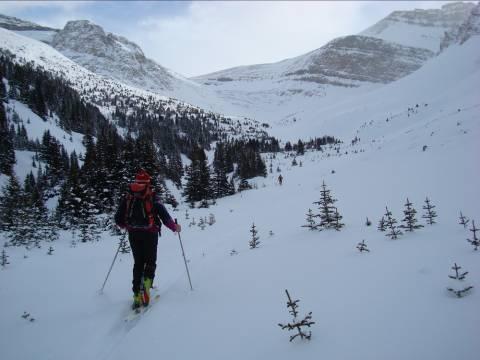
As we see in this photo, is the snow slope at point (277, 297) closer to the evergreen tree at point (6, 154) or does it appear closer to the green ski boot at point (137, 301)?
the green ski boot at point (137, 301)

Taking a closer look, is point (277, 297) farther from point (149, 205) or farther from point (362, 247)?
point (149, 205)

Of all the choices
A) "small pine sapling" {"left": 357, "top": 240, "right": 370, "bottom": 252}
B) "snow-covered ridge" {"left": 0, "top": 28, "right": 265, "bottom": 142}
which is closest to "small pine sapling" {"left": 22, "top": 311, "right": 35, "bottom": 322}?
"small pine sapling" {"left": 357, "top": 240, "right": 370, "bottom": 252}

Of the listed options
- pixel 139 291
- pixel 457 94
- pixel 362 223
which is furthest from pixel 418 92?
pixel 139 291

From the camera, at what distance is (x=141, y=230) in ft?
18.6

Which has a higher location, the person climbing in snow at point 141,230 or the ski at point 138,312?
the person climbing in snow at point 141,230

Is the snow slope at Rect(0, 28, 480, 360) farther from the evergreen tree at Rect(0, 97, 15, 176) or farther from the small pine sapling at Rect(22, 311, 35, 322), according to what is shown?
the evergreen tree at Rect(0, 97, 15, 176)

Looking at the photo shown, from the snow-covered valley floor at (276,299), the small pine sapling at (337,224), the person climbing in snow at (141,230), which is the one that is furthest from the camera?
Result: the small pine sapling at (337,224)

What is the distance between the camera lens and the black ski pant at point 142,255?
566 centimetres

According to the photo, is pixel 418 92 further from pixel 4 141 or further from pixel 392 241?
pixel 4 141

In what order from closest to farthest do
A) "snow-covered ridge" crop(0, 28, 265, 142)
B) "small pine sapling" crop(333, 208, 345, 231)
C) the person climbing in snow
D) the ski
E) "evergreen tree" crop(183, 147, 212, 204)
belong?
the ski, the person climbing in snow, "small pine sapling" crop(333, 208, 345, 231), "evergreen tree" crop(183, 147, 212, 204), "snow-covered ridge" crop(0, 28, 265, 142)

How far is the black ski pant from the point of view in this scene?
18.6 ft

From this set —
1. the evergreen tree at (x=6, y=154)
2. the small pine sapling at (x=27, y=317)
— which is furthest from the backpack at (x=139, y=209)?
the evergreen tree at (x=6, y=154)

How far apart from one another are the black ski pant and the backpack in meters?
0.18

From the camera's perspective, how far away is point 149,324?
15.6 ft
